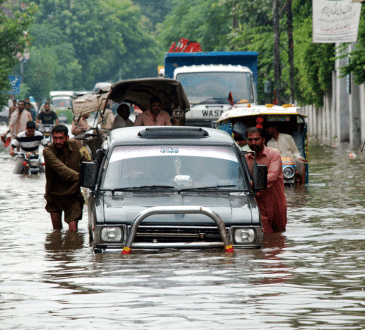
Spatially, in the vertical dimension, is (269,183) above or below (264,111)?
below

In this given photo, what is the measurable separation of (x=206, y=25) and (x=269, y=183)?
49184mm

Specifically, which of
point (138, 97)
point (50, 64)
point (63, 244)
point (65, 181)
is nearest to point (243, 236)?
point (63, 244)

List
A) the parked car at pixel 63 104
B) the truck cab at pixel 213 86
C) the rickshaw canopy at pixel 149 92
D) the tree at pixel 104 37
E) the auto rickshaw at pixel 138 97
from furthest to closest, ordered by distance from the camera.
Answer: the tree at pixel 104 37, the parked car at pixel 63 104, the truck cab at pixel 213 86, the rickshaw canopy at pixel 149 92, the auto rickshaw at pixel 138 97

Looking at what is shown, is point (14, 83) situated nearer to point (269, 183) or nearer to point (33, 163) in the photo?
point (33, 163)

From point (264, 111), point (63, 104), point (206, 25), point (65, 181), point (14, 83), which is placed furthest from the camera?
point (63, 104)

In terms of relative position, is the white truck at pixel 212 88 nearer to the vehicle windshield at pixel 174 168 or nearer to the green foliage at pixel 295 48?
the green foliage at pixel 295 48

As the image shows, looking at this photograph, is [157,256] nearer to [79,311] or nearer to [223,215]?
[223,215]

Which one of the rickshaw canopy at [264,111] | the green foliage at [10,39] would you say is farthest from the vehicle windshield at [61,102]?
the rickshaw canopy at [264,111]

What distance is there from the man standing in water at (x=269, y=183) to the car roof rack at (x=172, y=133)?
1.03m

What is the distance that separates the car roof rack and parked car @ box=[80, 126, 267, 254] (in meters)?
0.01

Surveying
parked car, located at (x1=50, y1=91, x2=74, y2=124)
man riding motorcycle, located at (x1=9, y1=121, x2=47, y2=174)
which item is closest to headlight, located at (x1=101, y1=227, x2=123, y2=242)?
man riding motorcycle, located at (x1=9, y1=121, x2=47, y2=174)

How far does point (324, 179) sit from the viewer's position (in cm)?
2067

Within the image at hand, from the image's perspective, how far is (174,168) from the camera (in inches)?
382

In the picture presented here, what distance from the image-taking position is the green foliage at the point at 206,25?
58406 millimetres
